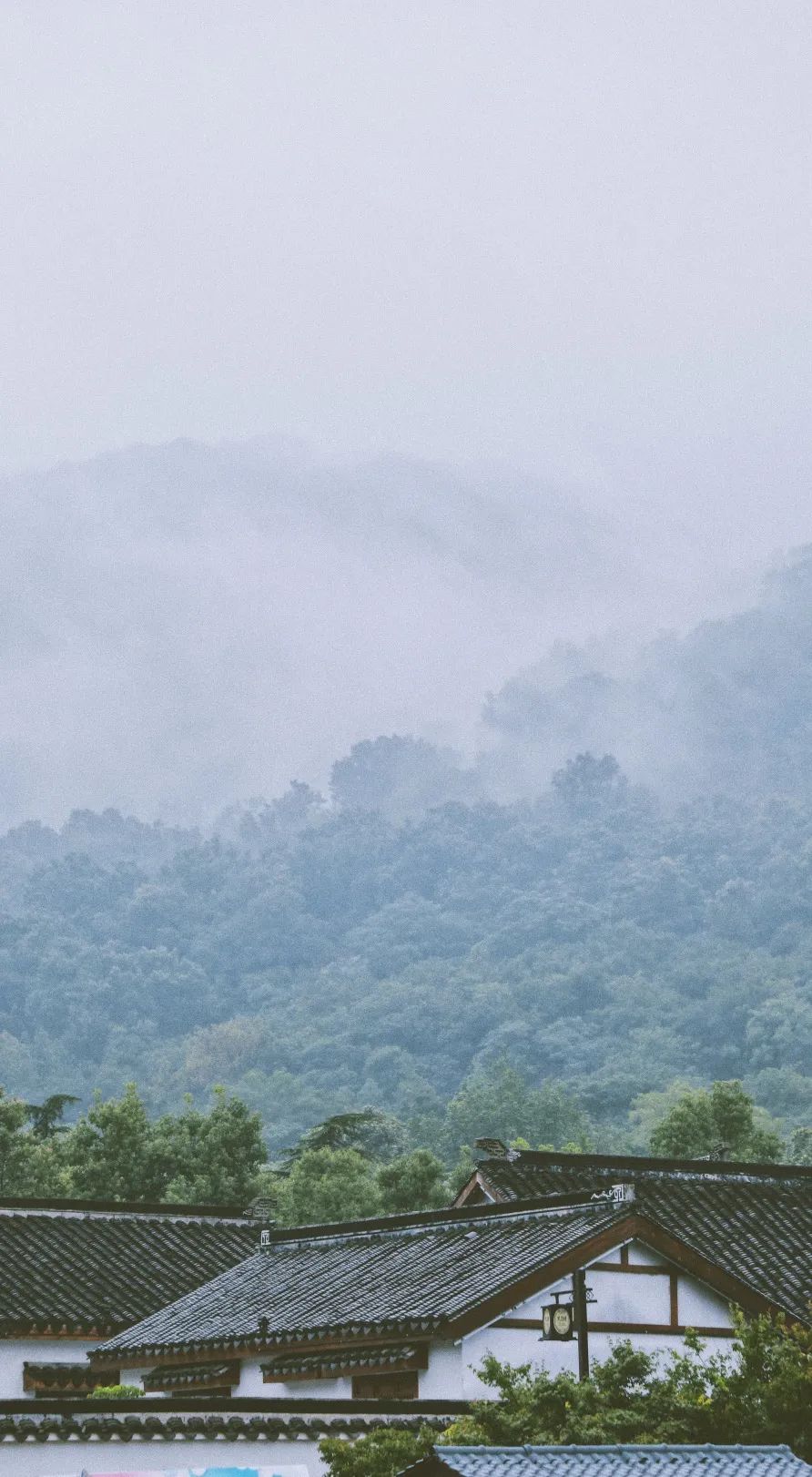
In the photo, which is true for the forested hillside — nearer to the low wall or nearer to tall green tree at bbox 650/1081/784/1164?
tall green tree at bbox 650/1081/784/1164

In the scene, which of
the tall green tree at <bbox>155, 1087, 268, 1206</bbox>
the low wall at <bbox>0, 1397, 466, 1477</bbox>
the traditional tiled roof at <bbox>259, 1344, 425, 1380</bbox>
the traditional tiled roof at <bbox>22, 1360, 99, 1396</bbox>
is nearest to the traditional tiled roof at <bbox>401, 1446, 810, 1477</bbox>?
the low wall at <bbox>0, 1397, 466, 1477</bbox>

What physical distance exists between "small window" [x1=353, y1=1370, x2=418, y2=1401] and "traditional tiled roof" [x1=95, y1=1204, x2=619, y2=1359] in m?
0.64

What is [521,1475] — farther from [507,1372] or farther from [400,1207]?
[400,1207]

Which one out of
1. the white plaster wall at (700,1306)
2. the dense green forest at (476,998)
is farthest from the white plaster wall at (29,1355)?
the dense green forest at (476,998)

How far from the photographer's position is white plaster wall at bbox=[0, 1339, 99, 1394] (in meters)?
31.7

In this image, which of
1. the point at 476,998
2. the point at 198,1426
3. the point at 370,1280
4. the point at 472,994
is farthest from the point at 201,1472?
the point at 472,994

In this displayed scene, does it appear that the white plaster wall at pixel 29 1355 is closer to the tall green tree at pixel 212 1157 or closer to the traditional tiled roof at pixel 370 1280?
the traditional tiled roof at pixel 370 1280

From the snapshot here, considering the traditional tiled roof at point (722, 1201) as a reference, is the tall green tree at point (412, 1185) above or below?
above

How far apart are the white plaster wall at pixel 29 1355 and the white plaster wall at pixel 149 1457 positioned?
9.48 metres

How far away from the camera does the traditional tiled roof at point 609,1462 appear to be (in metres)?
13.8

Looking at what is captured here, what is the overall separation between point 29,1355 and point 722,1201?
10.6 meters

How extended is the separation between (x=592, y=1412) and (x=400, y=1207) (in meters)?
39.2

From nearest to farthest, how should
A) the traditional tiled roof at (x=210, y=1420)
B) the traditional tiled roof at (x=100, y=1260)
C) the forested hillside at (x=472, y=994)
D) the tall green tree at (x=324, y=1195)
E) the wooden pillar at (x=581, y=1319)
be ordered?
the traditional tiled roof at (x=210, y=1420), the wooden pillar at (x=581, y=1319), the traditional tiled roof at (x=100, y=1260), the tall green tree at (x=324, y=1195), the forested hillside at (x=472, y=994)

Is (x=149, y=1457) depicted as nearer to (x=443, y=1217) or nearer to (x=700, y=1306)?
(x=700, y=1306)
